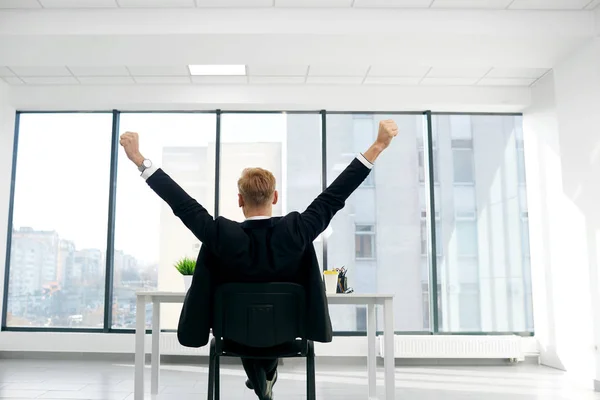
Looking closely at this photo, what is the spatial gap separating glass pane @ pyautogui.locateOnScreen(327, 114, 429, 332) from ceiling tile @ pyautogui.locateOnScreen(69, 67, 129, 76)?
6.85ft

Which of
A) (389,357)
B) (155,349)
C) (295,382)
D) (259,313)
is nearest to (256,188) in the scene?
(259,313)

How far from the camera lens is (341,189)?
1788 mm

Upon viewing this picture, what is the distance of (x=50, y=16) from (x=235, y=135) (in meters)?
2.17

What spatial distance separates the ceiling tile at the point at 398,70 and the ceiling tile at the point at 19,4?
275 cm

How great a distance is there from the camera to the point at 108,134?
223 inches

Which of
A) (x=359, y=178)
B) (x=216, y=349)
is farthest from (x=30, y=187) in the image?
(x=359, y=178)

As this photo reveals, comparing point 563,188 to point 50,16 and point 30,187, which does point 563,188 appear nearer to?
point 50,16

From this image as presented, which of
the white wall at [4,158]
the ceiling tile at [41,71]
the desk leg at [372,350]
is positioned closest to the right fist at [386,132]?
the desk leg at [372,350]

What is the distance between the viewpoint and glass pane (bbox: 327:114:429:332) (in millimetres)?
5480

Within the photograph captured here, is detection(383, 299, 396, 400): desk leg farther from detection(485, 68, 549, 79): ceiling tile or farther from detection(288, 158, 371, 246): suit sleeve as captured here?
detection(485, 68, 549, 79): ceiling tile

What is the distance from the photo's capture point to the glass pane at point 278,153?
18.4 feet

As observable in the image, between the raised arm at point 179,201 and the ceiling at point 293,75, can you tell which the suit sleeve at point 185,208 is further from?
the ceiling at point 293,75

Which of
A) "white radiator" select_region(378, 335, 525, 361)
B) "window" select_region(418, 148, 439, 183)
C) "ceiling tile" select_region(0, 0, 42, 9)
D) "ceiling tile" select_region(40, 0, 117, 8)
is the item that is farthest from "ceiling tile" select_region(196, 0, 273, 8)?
"white radiator" select_region(378, 335, 525, 361)

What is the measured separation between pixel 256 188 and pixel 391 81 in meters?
3.62
